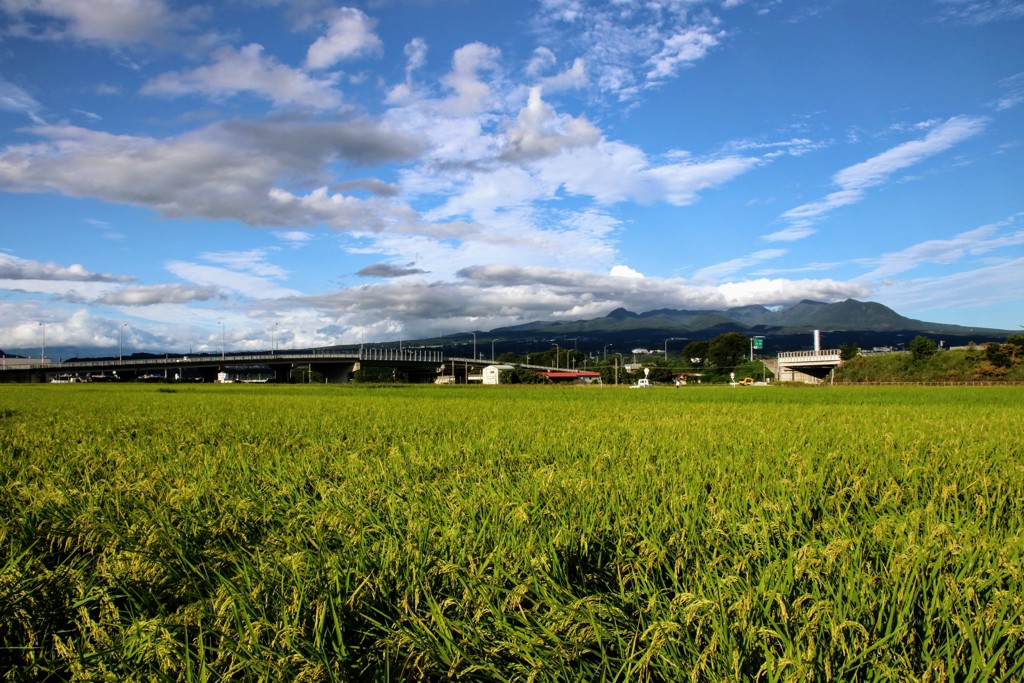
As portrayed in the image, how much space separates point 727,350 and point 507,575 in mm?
170726

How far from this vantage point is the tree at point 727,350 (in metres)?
163

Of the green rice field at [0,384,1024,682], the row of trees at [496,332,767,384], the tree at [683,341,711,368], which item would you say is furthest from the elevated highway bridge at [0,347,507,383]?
the green rice field at [0,384,1024,682]

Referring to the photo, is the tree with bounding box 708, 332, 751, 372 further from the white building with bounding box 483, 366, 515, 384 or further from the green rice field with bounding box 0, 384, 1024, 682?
the green rice field with bounding box 0, 384, 1024, 682

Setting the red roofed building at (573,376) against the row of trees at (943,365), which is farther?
the red roofed building at (573,376)

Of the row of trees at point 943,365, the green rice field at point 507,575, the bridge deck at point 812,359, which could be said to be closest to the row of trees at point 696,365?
the bridge deck at point 812,359

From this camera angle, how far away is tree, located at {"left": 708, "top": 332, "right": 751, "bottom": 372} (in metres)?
163

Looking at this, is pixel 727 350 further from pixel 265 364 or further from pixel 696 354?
pixel 265 364

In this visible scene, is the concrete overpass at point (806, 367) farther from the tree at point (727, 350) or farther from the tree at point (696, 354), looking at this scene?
the tree at point (696, 354)

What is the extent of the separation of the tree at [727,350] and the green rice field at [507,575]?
538 feet

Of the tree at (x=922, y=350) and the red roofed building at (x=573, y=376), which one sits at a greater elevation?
the tree at (x=922, y=350)

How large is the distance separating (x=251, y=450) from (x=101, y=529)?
3.06m

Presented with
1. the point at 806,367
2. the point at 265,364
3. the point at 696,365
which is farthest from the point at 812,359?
the point at 265,364

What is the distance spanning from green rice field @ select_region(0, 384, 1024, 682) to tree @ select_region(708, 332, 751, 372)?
16405 centimetres

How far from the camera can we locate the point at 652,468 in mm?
4836
